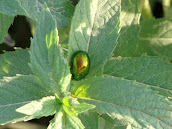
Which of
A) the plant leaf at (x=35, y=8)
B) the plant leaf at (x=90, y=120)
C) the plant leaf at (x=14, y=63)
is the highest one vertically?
the plant leaf at (x=35, y=8)

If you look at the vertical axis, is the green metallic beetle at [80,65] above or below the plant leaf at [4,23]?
below

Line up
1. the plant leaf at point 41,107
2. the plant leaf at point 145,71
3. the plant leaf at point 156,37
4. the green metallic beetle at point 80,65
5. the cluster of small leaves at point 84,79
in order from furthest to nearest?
the plant leaf at point 156,37 < the plant leaf at point 145,71 < the green metallic beetle at point 80,65 < the cluster of small leaves at point 84,79 < the plant leaf at point 41,107

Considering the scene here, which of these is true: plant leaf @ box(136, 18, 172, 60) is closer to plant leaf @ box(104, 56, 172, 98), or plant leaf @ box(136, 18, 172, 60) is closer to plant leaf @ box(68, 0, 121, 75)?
plant leaf @ box(104, 56, 172, 98)

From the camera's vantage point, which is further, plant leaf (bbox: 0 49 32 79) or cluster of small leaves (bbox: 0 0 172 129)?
plant leaf (bbox: 0 49 32 79)

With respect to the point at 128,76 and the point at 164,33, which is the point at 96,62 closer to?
the point at 128,76

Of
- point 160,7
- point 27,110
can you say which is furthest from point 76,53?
point 160,7

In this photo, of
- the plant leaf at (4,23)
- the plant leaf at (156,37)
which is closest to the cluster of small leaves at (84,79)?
the plant leaf at (4,23)

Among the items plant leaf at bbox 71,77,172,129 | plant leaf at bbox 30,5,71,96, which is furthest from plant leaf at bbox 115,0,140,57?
plant leaf at bbox 30,5,71,96

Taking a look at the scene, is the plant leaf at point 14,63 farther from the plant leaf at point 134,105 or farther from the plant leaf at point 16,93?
the plant leaf at point 134,105
